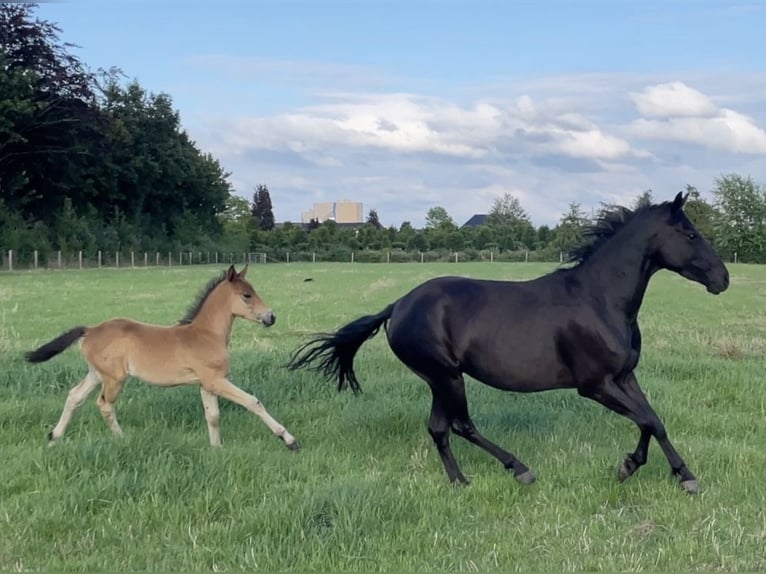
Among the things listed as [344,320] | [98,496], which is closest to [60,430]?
[98,496]

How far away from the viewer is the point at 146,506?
186 inches

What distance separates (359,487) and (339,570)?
2.92 ft

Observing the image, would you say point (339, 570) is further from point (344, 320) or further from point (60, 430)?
point (344, 320)

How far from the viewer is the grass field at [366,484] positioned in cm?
418

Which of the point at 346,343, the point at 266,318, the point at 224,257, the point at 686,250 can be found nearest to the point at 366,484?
the point at 346,343

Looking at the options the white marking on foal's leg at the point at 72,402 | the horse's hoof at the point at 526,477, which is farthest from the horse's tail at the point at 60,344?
the horse's hoof at the point at 526,477

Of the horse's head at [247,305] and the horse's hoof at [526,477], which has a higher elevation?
the horse's head at [247,305]

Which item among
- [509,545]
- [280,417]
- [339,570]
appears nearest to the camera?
[339,570]

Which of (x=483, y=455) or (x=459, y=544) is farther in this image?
(x=483, y=455)

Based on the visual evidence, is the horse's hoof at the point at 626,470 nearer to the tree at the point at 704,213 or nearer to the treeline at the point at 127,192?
the treeline at the point at 127,192

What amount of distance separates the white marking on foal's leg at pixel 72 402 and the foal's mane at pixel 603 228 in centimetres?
407

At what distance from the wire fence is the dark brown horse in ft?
149

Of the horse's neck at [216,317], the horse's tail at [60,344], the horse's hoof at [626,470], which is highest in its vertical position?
the horse's neck at [216,317]

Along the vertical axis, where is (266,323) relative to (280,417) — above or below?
above
